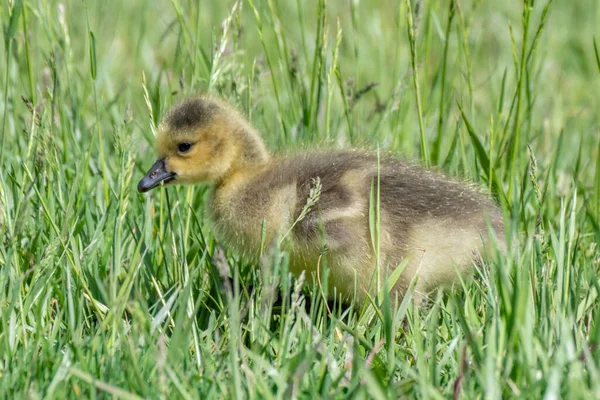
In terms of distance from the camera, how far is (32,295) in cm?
238

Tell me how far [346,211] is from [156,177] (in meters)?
0.61

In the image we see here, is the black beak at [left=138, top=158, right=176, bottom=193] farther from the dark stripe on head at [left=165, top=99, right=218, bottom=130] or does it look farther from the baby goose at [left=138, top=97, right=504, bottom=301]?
the dark stripe on head at [left=165, top=99, right=218, bottom=130]

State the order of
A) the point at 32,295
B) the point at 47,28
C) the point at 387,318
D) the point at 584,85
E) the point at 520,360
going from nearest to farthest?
the point at 520,360 < the point at 387,318 < the point at 32,295 < the point at 47,28 < the point at 584,85

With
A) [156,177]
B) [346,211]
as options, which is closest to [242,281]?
[346,211]

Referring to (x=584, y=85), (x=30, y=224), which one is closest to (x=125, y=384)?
(x=30, y=224)

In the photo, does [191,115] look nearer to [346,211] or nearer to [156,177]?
[156,177]

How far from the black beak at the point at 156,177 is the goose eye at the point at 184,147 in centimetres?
6

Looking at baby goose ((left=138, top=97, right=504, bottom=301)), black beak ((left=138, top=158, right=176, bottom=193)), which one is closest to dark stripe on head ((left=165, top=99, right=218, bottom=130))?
baby goose ((left=138, top=97, right=504, bottom=301))

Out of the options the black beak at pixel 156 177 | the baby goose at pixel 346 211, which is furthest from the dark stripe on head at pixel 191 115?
the black beak at pixel 156 177

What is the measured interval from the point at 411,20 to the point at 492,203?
1.90 feet

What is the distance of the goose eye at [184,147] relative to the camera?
2939mm

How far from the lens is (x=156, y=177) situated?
2.92 metres

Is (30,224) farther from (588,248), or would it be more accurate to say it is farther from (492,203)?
(588,248)

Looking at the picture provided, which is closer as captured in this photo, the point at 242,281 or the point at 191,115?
the point at 242,281
